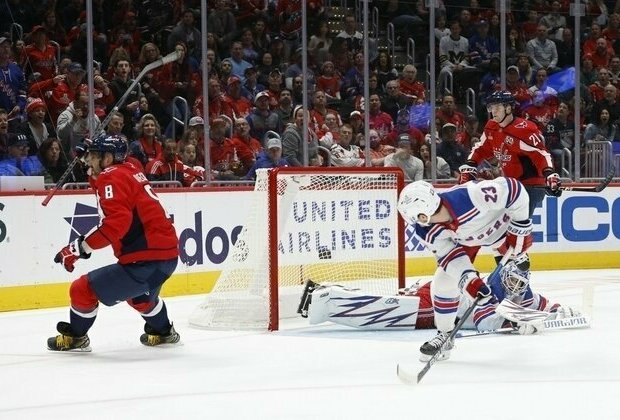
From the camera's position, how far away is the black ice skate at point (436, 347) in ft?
17.3

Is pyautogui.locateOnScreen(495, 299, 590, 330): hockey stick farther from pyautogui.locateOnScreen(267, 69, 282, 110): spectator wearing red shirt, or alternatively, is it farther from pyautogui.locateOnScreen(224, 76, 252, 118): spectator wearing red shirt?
pyautogui.locateOnScreen(267, 69, 282, 110): spectator wearing red shirt

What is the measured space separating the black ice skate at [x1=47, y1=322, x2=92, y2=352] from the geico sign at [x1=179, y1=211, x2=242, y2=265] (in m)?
2.90

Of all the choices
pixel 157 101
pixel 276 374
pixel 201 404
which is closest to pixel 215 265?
pixel 157 101

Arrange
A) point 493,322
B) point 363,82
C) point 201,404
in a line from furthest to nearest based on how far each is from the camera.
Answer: point 363,82
point 493,322
point 201,404

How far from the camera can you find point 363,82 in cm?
1043

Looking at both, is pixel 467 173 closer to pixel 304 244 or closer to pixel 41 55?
pixel 304 244

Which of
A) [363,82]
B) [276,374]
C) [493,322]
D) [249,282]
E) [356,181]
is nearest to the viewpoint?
[276,374]

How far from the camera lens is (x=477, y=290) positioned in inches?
209

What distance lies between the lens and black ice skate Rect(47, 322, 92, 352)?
5891 mm

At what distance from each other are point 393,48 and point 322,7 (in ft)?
2.75

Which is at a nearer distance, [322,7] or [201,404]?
[201,404]

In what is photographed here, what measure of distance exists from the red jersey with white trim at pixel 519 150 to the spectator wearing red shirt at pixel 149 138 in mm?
2724

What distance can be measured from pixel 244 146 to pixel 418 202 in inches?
174

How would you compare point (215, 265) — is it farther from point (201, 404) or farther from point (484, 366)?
point (201, 404)
